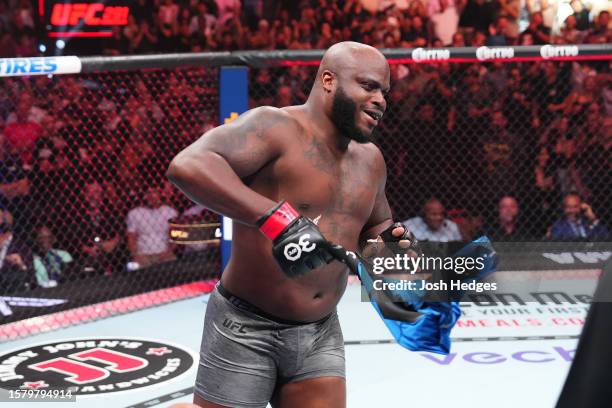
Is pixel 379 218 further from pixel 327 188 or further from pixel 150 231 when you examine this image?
pixel 150 231

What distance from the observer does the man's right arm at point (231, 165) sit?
2.24 metres

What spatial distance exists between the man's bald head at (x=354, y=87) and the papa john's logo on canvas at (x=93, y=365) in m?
2.25

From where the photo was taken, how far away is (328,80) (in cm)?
248

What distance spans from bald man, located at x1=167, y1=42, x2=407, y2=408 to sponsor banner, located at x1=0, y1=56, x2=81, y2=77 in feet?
8.00

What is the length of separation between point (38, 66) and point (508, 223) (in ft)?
10.8

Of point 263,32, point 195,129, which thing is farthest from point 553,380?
point 263,32

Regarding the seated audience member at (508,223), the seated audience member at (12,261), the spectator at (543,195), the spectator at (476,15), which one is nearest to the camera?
the seated audience member at (12,261)

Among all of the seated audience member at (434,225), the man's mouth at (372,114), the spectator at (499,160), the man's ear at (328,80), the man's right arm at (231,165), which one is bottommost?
the seated audience member at (434,225)

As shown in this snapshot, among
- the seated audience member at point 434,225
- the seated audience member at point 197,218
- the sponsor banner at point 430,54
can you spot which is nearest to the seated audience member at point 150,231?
the seated audience member at point 197,218

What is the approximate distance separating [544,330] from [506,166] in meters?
1.71

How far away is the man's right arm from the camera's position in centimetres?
224

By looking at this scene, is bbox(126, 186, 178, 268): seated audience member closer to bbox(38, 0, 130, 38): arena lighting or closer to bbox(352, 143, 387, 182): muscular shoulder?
bbox(38, 0, 130, 38): arena lighting

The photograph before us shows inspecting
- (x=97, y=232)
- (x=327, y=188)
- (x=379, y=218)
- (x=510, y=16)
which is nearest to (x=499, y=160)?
(x=510, y=16)

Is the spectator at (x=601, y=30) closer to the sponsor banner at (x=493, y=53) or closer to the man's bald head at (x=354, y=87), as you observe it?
the sponsor banner at (x=493, y=53)
